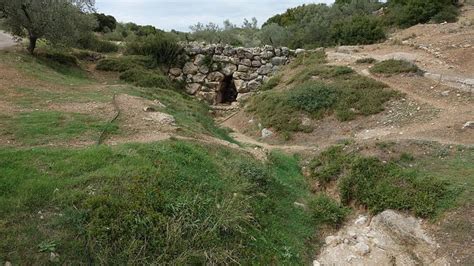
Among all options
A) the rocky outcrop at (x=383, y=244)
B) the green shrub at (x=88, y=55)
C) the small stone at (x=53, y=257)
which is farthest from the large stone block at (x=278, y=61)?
the small stone at (x=53, y=257)

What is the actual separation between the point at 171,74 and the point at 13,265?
1771 cm

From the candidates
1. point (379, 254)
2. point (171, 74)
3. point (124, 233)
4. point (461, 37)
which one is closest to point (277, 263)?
point (379, 254)

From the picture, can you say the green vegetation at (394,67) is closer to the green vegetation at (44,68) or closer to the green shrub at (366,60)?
the green shrub at (366,60)

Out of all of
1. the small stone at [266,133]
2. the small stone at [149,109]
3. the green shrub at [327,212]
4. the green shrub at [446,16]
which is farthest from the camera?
the green shrub at [446,16]

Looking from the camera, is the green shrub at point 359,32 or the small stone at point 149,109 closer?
the small stone at point 149,109

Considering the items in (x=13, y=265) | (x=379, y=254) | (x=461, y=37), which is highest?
(x=461, y=37)

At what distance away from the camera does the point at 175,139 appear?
29.0 feet

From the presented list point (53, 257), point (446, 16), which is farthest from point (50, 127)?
point (446, 16)

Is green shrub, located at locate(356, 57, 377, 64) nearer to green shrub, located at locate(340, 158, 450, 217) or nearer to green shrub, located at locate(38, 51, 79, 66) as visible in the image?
green shrub, located at locate(340, 158, 450, 217)

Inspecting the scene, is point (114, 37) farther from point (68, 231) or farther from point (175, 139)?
point (68, 231)

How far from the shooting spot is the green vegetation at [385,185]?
23.9 ft

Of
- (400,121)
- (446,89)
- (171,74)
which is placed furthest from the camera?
(171,74)

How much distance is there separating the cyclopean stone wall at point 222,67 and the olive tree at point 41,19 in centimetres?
667

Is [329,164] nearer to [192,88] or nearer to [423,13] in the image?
[192,88]
